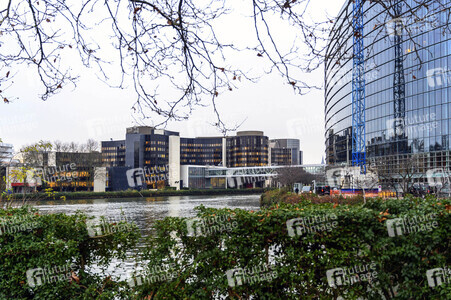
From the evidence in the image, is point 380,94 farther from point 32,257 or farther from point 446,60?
point 32,257

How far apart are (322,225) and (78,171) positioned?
3289 inches

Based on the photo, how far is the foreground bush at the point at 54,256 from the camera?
236 inches

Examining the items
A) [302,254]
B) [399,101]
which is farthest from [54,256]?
[399,101]

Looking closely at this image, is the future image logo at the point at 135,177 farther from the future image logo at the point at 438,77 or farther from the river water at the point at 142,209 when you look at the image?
the future image logo at the point at 438,77

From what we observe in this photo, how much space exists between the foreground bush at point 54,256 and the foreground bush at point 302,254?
36.6 inches

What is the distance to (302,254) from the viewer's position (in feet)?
17.6

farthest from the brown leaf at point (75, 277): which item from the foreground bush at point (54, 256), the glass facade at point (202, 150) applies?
the glass facade at point (202, 150)

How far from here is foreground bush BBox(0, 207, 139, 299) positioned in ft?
19.7

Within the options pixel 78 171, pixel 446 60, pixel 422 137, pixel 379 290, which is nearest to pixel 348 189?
pixel 422 137

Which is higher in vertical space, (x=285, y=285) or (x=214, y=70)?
(x=214, y=70)

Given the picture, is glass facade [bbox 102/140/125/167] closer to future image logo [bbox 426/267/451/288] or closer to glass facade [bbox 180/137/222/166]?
glass facade [bbox 180/137/222/166]

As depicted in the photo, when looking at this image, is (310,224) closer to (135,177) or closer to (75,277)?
(75,277)

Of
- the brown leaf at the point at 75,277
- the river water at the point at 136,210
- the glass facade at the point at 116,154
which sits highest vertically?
the glass facade at the point at 116,154

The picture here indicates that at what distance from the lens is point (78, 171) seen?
82.1 meters
